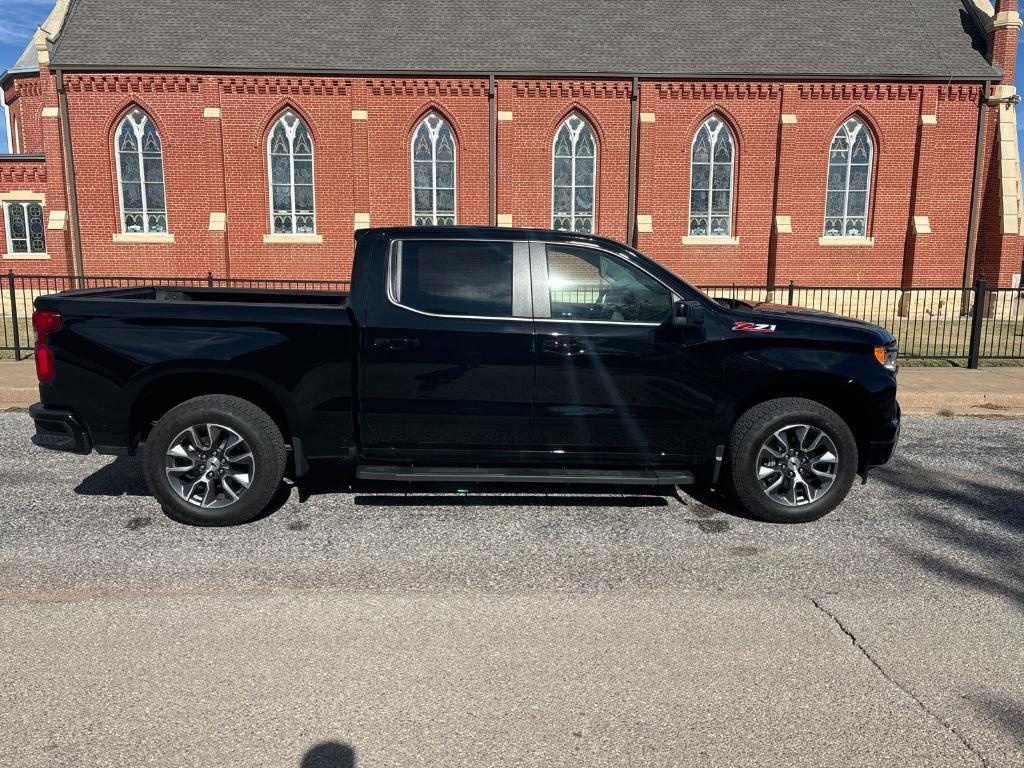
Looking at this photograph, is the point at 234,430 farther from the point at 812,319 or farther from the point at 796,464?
the point at 812,319

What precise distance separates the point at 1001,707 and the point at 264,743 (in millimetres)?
2850

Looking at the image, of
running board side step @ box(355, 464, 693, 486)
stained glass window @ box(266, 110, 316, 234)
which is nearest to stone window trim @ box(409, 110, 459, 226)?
stained glass window @ box(266, 110, 316, 234)

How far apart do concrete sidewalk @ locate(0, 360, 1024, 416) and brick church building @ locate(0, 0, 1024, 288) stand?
11.5 meters

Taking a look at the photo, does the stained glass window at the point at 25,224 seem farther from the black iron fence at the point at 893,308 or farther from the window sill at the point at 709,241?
the window sill at the point at 709,241

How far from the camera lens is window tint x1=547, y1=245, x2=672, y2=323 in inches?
197

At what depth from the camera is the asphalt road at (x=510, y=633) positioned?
2697mm

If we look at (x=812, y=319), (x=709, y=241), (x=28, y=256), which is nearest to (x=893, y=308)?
(x=709, y=241)

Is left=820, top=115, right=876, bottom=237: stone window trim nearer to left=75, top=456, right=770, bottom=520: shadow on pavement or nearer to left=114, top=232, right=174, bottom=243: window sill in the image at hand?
left=75, top=456, right=770, bottom=520: shadow on pavement

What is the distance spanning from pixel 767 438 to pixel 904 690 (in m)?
2.21

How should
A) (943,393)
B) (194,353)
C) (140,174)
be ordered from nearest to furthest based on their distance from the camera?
(194,353), (943,393), (140,174)

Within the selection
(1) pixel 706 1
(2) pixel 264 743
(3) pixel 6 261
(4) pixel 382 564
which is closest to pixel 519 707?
(2) pixel 264 743

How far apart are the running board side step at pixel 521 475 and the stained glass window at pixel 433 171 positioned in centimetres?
1688

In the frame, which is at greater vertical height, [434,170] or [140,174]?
[434,170]

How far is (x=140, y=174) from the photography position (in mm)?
20797
